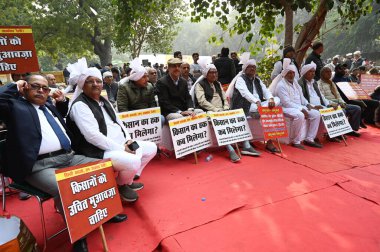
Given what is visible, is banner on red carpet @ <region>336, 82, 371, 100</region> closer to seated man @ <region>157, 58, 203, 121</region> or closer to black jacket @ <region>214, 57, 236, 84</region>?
black jacket @ <region>214, 57, 236, 84</region>

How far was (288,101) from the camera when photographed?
18.4 feet

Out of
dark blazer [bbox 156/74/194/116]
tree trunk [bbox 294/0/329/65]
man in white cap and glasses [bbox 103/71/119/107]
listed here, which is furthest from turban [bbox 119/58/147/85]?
tree trunk [bbox 294/0/329/65]

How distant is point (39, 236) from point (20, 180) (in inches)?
27.5

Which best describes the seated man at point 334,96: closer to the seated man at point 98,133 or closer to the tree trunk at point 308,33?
the tree trunk at point 308,33

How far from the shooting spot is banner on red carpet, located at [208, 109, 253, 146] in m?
4.83

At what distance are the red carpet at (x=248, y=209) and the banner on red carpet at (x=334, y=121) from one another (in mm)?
1116

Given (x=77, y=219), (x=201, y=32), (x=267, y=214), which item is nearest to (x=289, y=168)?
(x=267, y=214)

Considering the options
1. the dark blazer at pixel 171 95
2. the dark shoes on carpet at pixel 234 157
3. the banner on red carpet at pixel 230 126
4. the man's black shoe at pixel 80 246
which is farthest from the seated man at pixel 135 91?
the man's black shoe at pixel 80 246

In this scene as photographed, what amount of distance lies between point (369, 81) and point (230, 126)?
20.9ft

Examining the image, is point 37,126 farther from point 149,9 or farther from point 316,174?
point 316,174

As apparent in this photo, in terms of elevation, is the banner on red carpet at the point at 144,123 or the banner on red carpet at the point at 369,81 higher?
the banner on red carpet at the point at 369,81

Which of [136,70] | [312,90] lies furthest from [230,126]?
[312,90]

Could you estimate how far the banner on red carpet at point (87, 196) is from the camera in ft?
7.50

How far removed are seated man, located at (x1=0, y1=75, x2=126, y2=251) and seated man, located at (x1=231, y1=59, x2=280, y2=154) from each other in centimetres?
353
